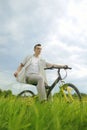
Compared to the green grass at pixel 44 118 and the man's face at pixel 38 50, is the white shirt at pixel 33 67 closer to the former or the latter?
the man's face at pixel 38 50

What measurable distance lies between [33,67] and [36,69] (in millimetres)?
94

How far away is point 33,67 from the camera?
10602mm

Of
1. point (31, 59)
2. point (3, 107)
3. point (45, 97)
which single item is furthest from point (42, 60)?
point (3, 107)

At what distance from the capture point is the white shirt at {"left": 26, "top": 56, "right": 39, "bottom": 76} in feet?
34.7

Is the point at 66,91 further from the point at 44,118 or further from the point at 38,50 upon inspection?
the point at 44,118

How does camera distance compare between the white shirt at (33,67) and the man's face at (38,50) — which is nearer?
the white shirt at (33,67)

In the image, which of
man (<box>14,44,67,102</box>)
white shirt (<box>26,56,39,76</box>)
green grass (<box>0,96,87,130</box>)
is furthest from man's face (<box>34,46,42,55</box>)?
green grass (<box>0,96,87,130</box>)

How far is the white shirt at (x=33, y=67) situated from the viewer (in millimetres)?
10562

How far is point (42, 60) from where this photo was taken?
10922 mm

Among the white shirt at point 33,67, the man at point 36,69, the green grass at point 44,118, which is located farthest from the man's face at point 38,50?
the green grass at point 44,118

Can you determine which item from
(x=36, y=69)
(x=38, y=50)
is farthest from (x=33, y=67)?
(x=38, y=50)

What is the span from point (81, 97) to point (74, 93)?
0.26 meters

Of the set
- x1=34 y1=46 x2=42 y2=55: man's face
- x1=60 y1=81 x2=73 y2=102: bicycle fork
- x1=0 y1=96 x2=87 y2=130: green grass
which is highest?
x1=34 y1=46 x2=42 y2=55: man's face

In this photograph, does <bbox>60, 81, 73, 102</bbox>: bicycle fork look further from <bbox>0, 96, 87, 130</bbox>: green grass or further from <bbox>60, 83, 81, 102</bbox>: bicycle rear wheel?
<bbox>0, 96, 87, 130</bbox>: green grass
